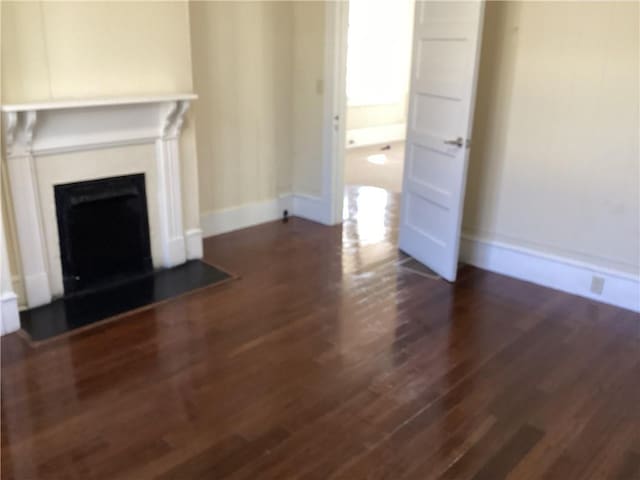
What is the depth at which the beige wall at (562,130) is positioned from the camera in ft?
11.4

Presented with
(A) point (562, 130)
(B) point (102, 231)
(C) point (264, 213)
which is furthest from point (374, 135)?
(B) point (102, 231)

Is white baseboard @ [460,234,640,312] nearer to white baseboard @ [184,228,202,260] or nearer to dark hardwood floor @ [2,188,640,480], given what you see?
dark hardwood floor @ [2,188,640,480]

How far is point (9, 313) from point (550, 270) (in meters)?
3.45

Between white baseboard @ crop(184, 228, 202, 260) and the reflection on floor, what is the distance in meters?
2.87

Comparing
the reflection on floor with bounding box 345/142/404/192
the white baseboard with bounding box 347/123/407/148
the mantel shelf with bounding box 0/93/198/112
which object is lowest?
the reflection on floor with bounding box 345/142/404/192

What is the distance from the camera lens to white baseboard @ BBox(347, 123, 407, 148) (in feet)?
29.9

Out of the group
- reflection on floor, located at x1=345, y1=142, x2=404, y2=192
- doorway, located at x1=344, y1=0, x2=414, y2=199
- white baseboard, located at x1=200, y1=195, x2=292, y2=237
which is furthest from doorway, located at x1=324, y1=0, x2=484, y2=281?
doorway, located at x1=344, y1=0, x2=414, y2=199

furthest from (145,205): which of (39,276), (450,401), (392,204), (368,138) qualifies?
(368,138)

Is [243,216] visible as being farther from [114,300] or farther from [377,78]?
[377,78]

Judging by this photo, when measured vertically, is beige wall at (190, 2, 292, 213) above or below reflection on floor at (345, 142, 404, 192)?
above

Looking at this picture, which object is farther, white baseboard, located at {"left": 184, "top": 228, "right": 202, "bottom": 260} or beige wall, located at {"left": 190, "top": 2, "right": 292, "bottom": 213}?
beige wall, located at {"left": 190, "top": 2, "right": 292, "bottom": 213}

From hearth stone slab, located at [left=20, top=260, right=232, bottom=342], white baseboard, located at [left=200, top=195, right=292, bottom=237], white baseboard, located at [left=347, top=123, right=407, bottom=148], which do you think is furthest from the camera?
white baseboard, located at [left=347, top=123, right=407, bottom=148]

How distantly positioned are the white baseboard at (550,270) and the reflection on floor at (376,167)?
92.9 inches

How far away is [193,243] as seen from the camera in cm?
432
